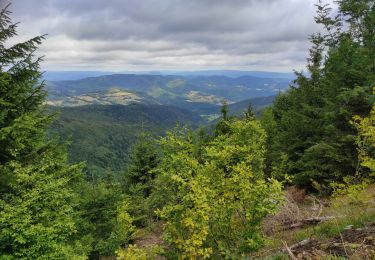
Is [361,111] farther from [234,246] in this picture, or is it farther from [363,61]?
[234,246]

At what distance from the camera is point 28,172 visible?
1204 centimetres

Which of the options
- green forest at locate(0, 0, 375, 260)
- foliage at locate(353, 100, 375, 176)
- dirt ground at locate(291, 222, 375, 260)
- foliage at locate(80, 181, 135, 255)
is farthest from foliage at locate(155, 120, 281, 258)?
foliage at locate(80, 181, 135, 255)

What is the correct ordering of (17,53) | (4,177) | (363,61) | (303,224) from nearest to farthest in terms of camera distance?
1. (4,177)
2. (303,224)
3. (17,53)
4. (363,61)

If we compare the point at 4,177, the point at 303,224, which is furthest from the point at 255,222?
the point at 4,177

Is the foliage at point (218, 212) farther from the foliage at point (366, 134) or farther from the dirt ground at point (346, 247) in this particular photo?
the foliage at point (366, 134)

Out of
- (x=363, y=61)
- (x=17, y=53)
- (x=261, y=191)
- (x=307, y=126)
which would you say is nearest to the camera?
(x=261, y=191)

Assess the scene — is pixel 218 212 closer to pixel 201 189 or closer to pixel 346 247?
pixel 201 189

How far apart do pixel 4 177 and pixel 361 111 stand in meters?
21.6

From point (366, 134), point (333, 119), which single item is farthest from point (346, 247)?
point (333, 119)

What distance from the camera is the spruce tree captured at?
10.9m

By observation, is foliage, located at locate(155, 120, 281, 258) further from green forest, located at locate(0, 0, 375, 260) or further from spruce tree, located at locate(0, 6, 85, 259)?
spruce tree, located at locate(0, 6, 85, 259)

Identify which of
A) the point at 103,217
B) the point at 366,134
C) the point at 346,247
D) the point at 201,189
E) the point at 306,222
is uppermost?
the point at 366,134

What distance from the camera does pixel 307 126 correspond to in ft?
89.1

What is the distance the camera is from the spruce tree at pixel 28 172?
35.7 ft
